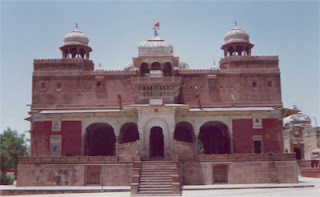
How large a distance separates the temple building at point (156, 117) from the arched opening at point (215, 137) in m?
0.15

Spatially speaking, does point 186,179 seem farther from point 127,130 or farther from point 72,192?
point 127,130

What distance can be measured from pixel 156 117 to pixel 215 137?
31.9 feet

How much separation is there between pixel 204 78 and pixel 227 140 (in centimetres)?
624

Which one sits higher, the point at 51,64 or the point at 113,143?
the point at 51,64

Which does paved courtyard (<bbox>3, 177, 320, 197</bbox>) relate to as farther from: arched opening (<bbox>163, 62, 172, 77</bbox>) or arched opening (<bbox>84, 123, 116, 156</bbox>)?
arched opening (<bbox>84, 123, 116, 156</bbox>)

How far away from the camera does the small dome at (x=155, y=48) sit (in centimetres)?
3297

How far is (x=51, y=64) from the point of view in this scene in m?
35.6

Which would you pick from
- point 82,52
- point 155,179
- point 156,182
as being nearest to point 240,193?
point 156,182

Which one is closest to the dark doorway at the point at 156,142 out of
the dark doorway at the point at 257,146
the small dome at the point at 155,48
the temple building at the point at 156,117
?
the temple building at the point at 156,117

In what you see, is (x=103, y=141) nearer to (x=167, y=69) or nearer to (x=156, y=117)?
(x=156, y=117)

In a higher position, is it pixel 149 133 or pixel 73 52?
pixel 73 52

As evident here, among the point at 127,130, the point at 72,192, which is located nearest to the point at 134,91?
the point at 127,130

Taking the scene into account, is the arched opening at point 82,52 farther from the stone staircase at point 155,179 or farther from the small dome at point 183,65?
the stone staircase at point 155,179

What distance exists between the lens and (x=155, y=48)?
33188 millimetres
